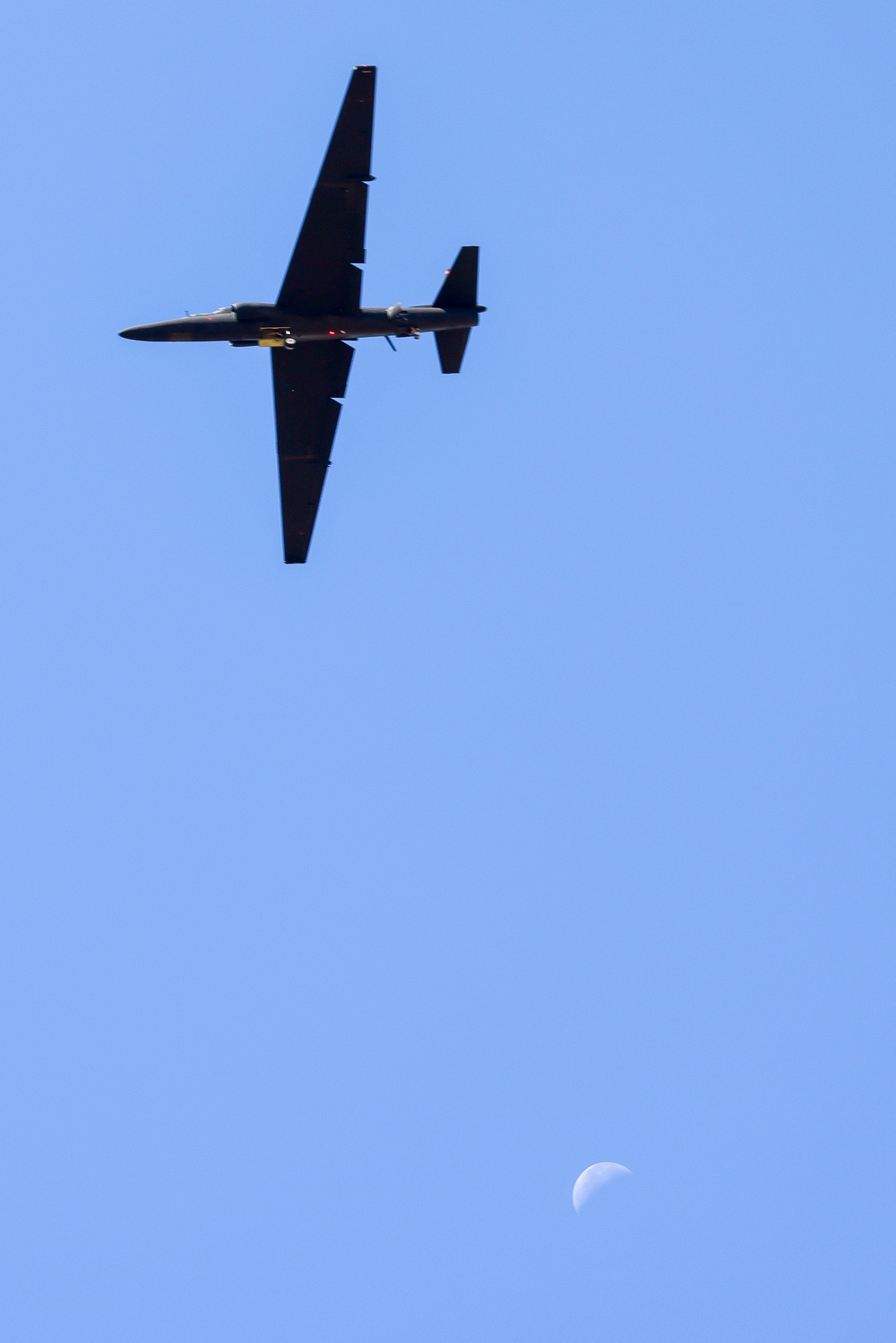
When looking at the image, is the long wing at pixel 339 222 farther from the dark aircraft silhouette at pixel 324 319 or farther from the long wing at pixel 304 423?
the long wing at pixel 304 423

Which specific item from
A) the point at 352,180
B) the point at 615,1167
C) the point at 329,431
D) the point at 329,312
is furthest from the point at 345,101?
the point at 615,1167

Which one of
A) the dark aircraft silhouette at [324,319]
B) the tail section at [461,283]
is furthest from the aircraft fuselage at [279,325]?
the tail section at [461,283]

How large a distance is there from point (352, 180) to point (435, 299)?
14.6ft

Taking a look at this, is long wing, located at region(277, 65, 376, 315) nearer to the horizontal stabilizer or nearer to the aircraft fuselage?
the aircraft fuselage

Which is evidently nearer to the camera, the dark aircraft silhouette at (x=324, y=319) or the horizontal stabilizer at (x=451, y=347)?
the dark aircraft silhouette at (x=324, y=319)

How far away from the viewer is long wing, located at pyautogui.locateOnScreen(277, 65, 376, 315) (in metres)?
Answer: 42.8

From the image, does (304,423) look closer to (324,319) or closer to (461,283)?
(324,319)

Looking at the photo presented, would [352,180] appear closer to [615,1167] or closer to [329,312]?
[329,312]

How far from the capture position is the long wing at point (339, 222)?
140 feet

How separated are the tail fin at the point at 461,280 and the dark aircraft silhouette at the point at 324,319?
26 millimetres

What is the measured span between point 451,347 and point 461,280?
1951mm

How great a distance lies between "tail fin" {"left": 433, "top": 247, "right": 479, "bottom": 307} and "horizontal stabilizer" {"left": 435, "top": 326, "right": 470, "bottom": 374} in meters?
0.88

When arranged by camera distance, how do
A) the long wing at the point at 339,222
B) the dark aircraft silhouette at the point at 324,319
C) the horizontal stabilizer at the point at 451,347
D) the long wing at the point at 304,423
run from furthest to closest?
the long wing at the point at 304,423 < the horizontal stabilizer at the point at 451,347 < the dark aircraft silhouette at the point at 324,319 < the long wing at the point at 339,222

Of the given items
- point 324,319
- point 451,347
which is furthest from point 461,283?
point 324,319
